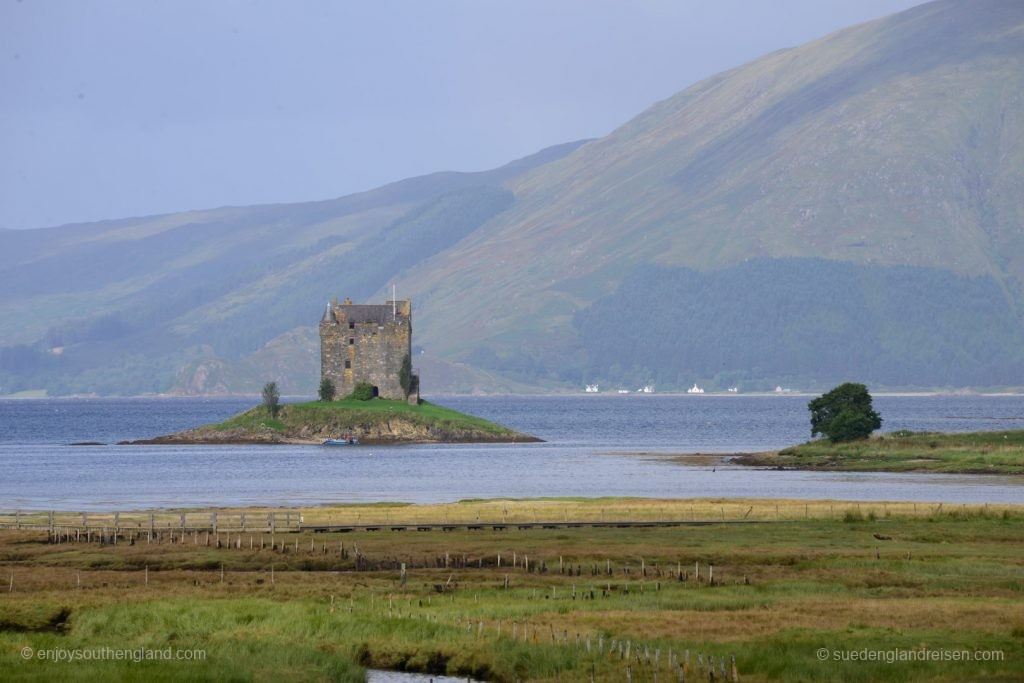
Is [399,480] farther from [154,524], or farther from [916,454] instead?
[154,524]

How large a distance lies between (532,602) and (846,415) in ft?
380

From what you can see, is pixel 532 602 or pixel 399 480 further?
pixel 399 480

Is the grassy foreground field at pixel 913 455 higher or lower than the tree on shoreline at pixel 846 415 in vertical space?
lower

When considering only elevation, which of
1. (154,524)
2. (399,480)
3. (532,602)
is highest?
(154,524)

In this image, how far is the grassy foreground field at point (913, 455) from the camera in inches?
5728

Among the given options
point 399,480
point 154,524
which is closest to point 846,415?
point 399,480

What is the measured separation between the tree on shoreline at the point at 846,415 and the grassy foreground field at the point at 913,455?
5.70 ft

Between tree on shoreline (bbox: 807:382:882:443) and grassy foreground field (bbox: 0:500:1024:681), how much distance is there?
84.5m

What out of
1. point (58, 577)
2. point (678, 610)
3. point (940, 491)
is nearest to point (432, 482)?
point (940, 491)

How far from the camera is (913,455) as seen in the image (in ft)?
506

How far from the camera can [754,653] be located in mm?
→ 49344

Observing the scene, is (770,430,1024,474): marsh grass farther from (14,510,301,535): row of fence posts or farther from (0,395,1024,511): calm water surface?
(14,510,301,535): row of fence posts

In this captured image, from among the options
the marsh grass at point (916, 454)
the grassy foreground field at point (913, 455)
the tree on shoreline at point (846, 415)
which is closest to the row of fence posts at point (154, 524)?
the marsh grass at point (916, 454)

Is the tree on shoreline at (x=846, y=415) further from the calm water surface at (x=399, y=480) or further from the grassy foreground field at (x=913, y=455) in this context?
the calm water surface at (x=399, y=480)
